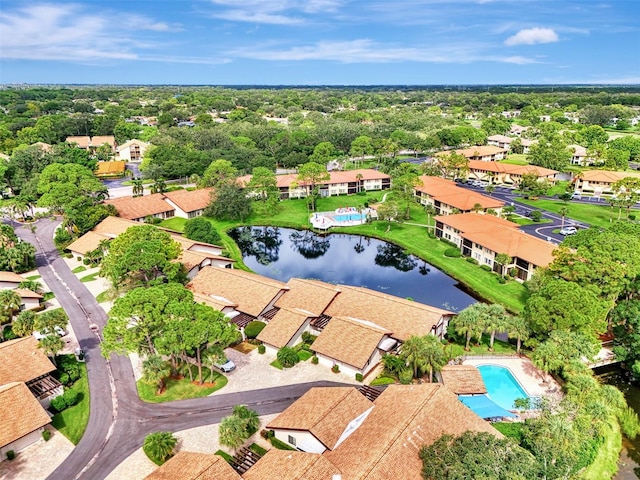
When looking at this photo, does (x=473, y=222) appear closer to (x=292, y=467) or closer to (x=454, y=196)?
(x=454, y=196)

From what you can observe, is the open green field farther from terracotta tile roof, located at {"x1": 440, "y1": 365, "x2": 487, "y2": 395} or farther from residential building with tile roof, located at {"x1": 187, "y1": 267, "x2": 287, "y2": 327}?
terracotta tile roof, located at {"x1": 440, "y1": 365, "x2": 487, "y2": 395}

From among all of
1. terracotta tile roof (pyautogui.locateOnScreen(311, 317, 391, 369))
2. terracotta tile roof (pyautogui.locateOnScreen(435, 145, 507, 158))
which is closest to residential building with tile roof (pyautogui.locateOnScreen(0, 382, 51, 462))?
terracotta tile roof (pyautogui.locateOnScreen(311, 317, 391, 369))

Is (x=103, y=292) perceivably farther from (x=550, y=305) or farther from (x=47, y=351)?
(x=550, y=305)

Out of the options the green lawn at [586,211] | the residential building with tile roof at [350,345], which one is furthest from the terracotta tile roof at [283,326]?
the green lawn at [586,211]

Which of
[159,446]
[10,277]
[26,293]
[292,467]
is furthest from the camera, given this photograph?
[10,277]

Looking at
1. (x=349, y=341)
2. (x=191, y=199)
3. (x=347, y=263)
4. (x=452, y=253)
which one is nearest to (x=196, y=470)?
(x=349, y=341)

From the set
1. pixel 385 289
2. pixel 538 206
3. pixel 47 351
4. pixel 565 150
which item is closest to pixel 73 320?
pixel 47 351
